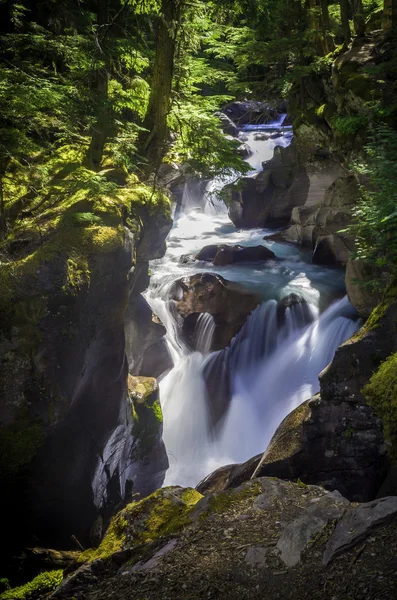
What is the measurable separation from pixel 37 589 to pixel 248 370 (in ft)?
32.9

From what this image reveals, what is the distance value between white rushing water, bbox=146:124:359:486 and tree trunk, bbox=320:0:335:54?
28.5ft

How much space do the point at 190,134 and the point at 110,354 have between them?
5.97 meters

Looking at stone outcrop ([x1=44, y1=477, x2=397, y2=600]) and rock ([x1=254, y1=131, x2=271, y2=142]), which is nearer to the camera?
stone outcrop ([x1=44, y1=477, x2=397, y2=600])

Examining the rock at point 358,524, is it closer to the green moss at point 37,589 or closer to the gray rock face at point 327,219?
the green moss at point 37,589

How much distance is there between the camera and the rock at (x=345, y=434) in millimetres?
7027

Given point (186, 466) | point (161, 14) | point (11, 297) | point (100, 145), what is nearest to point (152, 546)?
point (11, 297)

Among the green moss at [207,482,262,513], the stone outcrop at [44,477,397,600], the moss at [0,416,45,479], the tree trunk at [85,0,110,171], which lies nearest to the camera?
the stone outcrop at [44,477,397,600]

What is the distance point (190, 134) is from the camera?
10133 mm

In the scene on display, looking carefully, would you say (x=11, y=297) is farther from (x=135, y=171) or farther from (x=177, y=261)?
(x=177, y=261)

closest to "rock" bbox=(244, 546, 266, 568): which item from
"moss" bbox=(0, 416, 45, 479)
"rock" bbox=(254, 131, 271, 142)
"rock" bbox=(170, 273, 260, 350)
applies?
"moss" bbox=(0, 416, 45, 479)

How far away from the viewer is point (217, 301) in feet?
54.0

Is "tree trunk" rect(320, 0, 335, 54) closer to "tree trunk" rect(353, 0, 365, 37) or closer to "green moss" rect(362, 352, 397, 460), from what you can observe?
"tree trunk" rect(353, 0, 365, 37)

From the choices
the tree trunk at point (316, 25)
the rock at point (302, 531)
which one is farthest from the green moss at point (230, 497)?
the tree trunk at point (316, 25)

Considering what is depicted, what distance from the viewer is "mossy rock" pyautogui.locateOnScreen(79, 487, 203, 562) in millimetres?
4871
